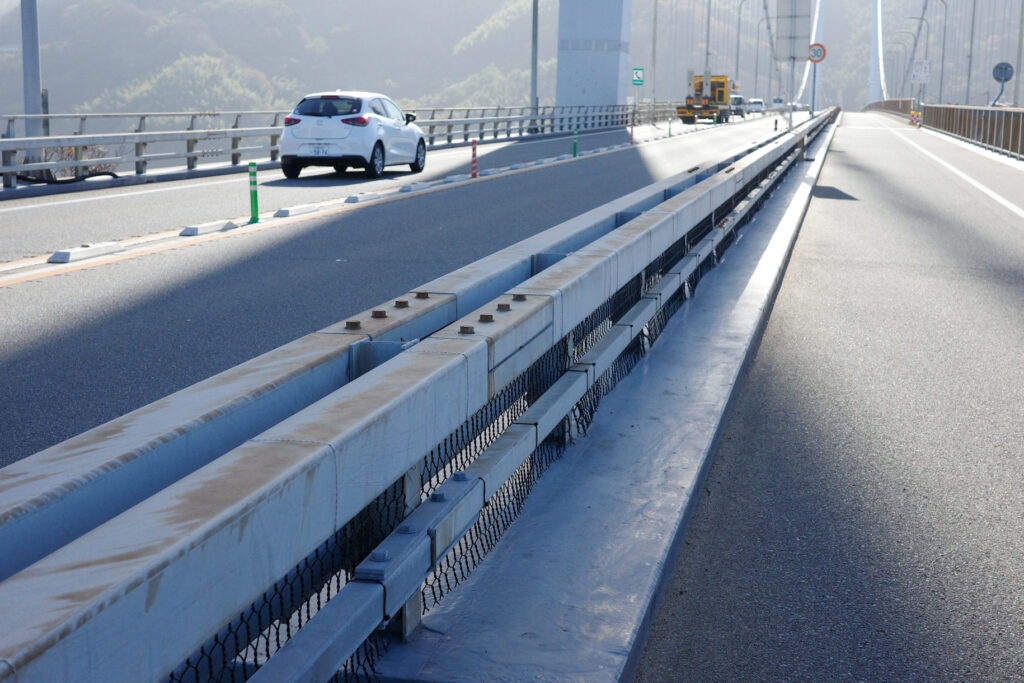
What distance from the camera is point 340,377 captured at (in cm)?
309

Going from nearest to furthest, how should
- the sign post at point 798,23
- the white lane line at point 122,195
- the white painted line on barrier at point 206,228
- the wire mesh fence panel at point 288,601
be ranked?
the wire mesh fence panel at point 288,601
the white painted line on barrier at point 206,228
the white lane line at point 122,195
the sign post at point 798,23

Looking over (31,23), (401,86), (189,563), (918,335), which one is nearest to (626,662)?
(189,563)

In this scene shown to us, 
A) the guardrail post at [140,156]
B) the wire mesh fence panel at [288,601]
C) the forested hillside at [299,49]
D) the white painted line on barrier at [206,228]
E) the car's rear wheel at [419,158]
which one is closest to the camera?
the wire mesh fence panel at [288,601]

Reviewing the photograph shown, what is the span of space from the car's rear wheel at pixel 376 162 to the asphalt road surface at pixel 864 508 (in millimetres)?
14931

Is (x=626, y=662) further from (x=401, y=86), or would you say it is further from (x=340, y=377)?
Result: (x=401, y=86)

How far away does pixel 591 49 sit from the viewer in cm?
6138

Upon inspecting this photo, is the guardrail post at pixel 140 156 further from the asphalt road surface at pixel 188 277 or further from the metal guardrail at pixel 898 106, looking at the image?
the metal guardrail at pixel 898 106

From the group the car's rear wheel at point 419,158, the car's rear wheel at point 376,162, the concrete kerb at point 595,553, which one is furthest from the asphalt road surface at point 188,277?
the car's rear wheel at point 419,158

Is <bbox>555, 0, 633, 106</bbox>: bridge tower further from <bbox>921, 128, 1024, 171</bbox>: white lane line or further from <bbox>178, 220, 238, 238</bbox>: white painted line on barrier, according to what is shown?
<bbox>178, 220, 238, 238</bbox>: white painted line on barrier

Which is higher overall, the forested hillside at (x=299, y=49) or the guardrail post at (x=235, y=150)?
the forested hillside at (x=299, y=49)

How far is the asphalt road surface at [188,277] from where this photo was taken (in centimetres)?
642

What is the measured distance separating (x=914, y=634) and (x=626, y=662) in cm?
96

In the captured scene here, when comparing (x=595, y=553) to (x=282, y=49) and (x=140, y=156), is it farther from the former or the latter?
(x=282, y=49)

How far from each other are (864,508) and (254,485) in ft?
9.88
